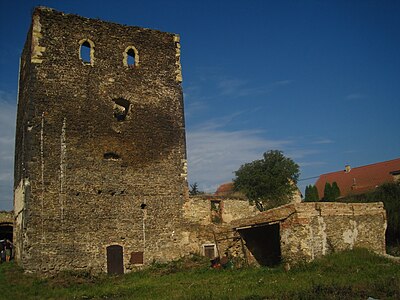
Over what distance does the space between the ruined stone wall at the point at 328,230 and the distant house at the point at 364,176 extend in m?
26.5

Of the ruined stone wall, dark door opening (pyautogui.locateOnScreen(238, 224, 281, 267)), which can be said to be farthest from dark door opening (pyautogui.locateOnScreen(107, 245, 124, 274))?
the ruined stone wall

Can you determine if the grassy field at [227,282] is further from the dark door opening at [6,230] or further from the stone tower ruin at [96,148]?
A: the dark door opening at [6,230]

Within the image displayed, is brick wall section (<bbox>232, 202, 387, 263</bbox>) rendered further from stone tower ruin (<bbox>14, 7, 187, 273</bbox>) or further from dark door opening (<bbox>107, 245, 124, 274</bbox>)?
dark door opening (<bbox>107, 245, 124, 274</bbox>)

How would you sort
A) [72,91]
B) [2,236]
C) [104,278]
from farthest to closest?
[2,236] → [72,91] → [104,278]

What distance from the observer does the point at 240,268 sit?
55.6 ft

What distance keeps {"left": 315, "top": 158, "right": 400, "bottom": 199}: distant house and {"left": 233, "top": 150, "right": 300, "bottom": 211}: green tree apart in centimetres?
920

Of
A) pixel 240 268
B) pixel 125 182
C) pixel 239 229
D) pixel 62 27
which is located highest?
pixel 62 27

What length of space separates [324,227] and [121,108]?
947 centimetres

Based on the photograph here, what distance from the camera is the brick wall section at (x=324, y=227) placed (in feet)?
49.9

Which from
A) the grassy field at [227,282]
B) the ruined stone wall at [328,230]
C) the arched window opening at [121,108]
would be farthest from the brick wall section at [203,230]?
the arched window opening at [121,108]

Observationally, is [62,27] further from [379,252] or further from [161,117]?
[379,252]

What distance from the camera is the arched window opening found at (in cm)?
1883

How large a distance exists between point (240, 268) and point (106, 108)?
8.15 meters

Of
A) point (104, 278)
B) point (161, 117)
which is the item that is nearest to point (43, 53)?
point (161, 117)
